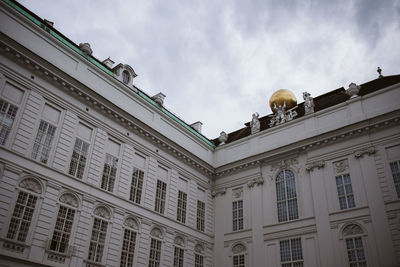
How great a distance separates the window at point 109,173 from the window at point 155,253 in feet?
13.4

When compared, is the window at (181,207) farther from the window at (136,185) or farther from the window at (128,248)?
the window at (128,248)

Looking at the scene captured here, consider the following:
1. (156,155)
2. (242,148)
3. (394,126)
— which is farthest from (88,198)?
(394,126)

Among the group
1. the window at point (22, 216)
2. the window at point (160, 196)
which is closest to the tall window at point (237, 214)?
the window at point (160, 196)

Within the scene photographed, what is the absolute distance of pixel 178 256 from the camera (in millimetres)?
23719

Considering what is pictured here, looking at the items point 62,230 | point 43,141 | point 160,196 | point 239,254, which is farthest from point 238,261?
point 43,141

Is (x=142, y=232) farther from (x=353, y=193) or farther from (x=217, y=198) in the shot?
(x=353, y=193)

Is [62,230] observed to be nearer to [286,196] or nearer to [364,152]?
[286,196]

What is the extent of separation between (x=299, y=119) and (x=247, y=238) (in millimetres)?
8661

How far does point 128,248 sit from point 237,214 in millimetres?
8619

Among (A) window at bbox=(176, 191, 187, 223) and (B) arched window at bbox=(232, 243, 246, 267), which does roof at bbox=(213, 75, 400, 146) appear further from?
(B) arched window at bbox=(232, 243, 246, 267)

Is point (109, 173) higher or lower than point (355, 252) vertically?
higher

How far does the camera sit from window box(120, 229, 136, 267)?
20.3 metres

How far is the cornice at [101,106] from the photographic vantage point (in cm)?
1856

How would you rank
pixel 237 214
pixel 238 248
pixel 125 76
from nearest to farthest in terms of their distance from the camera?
pixel 238 248 → pixel 125 76 → pixel 237 214
